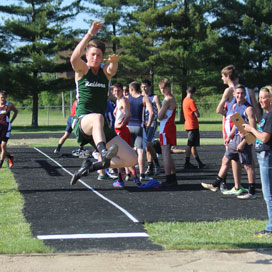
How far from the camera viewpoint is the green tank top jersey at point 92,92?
6.56 meters

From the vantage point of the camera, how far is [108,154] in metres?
6.12

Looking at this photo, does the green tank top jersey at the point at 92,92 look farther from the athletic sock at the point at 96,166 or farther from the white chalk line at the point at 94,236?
the white chalk line at the point at 94,236

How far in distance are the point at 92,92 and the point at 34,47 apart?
38261 millimetres

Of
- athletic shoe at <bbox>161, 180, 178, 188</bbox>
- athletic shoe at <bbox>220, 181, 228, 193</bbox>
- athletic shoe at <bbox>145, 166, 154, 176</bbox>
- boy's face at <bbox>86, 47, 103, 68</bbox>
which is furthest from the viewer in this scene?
athletic shoe at <bbox>145, 166, 154, 176</bbox>

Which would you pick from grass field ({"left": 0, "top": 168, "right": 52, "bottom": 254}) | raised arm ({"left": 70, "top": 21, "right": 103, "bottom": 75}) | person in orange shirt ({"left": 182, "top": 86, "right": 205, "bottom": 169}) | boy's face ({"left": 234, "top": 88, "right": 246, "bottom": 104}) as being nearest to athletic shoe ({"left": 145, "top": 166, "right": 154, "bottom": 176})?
person in orange shirt ({"left": 182, "top": 86, "right": 205, "bottom": 169})

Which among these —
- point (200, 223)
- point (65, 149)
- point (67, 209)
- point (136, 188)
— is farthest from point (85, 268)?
point (65, 149)

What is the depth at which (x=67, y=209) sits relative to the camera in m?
8.45

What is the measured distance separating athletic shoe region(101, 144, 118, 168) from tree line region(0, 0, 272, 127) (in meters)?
37.1

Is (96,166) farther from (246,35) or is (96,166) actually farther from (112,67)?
(246,35)

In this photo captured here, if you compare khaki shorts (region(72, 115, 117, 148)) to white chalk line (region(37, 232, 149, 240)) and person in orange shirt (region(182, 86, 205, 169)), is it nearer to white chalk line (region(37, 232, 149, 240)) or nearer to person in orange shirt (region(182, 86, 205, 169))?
white chalk line (region(37, 232, 149, 240))

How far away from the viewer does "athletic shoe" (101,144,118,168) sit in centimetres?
612

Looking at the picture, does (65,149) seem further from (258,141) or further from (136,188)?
(258,141)

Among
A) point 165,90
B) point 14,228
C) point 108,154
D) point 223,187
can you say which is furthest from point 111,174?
point 108,154

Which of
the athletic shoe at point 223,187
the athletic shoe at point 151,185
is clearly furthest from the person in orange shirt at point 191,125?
the athletic shoe at point 223,187
